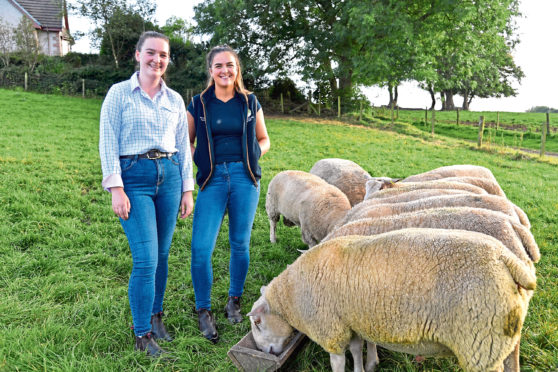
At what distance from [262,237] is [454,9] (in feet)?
53.3

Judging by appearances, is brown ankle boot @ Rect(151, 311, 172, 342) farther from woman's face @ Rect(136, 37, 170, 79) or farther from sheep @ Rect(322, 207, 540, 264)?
woman's face @ Rect(136, 37, 170, 79)

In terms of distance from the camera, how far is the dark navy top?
137 inches

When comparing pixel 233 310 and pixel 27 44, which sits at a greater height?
pixel 27 44

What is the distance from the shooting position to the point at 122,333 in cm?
346

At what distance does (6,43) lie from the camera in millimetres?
26750

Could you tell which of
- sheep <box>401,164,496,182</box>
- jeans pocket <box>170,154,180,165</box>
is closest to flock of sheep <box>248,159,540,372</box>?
jeans pocket <box>170,154,180,165</box>

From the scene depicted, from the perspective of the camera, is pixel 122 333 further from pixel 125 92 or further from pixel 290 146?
pixel 290 146

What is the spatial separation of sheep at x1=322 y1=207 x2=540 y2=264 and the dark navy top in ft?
3.85

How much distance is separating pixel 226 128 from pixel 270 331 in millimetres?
1735

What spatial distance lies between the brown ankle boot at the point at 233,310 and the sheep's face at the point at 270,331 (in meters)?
0.67

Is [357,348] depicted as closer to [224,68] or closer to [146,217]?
[146,217]

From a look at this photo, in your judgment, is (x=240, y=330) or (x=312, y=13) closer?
(x=240, y=330)

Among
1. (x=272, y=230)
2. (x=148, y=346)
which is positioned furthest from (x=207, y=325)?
(x=272, y=230)

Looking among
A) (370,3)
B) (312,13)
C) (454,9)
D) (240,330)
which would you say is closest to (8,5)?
(312,13)
